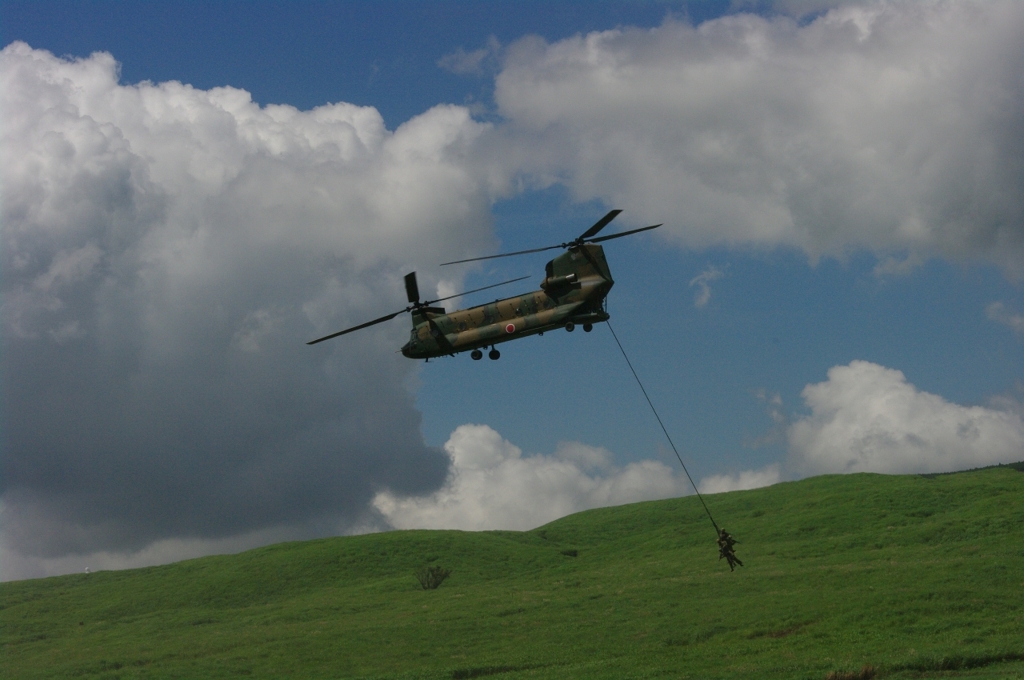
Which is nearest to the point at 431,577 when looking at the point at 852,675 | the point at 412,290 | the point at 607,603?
the point at 607,603

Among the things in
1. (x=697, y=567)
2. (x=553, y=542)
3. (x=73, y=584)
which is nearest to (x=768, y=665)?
(x=697, y=567)

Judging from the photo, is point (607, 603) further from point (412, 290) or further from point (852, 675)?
point (412, 290)

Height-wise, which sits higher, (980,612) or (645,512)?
(645,512)

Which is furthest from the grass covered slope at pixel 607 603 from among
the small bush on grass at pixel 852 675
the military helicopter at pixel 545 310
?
the military helicopter at pixel 545 310

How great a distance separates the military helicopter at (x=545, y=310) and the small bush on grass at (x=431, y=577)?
8454cm

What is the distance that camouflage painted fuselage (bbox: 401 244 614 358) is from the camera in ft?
125

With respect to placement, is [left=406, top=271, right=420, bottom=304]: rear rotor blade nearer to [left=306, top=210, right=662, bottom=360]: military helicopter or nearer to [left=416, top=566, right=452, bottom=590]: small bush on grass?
[left=306, top=210, right=662, bottom=360]: military helicopter

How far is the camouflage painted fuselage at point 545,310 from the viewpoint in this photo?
125ft

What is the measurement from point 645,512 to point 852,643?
393 ft

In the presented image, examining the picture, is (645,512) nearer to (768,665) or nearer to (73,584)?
(73,584)

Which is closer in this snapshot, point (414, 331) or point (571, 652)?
point (414, 331)

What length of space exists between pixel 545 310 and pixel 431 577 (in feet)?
290

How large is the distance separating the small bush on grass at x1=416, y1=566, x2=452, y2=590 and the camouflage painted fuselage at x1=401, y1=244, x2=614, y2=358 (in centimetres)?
8462

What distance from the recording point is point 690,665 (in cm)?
6172
